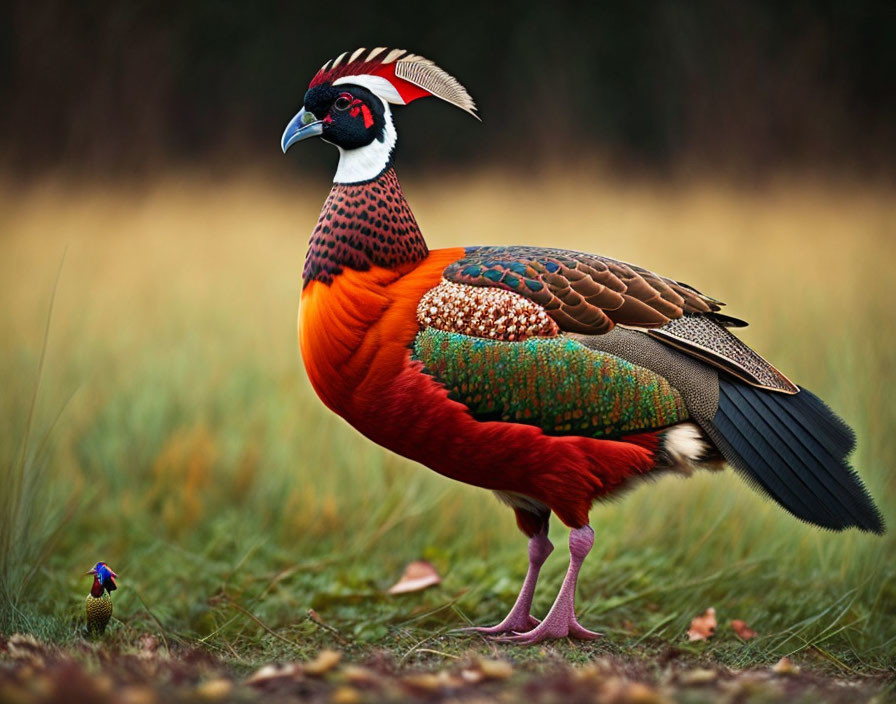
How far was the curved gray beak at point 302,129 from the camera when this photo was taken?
339 cm

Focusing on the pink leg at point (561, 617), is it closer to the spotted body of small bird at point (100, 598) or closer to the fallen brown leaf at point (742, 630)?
the fallen brown leaf at point (742, 630)

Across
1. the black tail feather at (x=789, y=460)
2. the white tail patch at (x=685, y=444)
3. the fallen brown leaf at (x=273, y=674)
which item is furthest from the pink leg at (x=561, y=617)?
the fallen brown leaf at (x=273, y=674)

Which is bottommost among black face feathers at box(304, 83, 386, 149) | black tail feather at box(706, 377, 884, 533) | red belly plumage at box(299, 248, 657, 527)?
red belly plumage at box(299, 248, 657, 527)

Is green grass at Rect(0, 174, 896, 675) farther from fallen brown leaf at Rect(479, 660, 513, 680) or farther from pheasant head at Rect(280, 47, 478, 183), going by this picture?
pheasant head at Rect(280, 47, 478, 183)

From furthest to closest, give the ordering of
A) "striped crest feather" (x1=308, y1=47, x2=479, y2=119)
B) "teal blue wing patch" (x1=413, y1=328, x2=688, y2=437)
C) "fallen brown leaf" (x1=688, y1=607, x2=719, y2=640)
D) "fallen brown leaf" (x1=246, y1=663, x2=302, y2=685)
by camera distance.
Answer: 1. "fallen brown leaf" (x1=688, y1=607, x2=719, y2=640)
2. "striped crest feather" (x1=308, y1=47, x2=479, y2=119)
3. "teal blue wing patch" (x1=413, y1=328, x2=688, y2=437)
4. "fallen brown leaf" (x1=246, y1=663, x2=302, y2=685)

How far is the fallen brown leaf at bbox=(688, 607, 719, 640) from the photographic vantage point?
3.87 m

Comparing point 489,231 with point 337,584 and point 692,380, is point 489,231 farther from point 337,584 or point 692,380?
point 692,380

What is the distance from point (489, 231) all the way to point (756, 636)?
13.6 ft

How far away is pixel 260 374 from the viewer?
5930 mm

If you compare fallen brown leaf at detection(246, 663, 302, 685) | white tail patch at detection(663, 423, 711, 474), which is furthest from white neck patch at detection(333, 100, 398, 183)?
fallen brown leaf at detection(246, 663, 302, 685)

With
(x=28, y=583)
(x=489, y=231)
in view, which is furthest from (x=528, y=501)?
(x=489, y=231)

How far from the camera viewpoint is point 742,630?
3959 mm

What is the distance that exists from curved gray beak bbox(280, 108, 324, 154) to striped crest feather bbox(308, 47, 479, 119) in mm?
117

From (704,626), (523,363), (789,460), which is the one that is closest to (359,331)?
(523,363)
